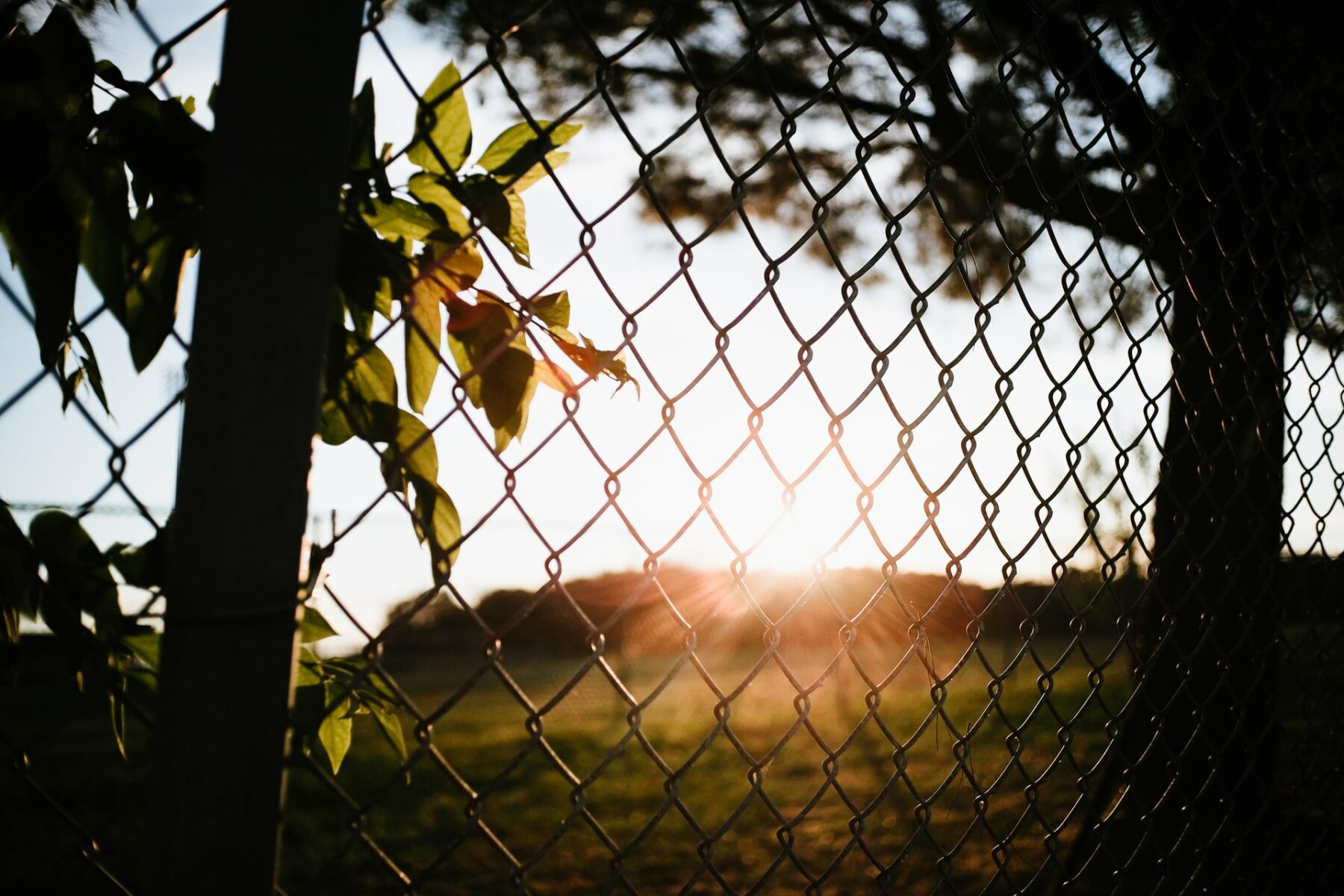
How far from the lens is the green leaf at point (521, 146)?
2.92 ft

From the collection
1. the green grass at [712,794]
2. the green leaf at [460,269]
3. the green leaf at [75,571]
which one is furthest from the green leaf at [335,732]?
the green leaf at [460,269]

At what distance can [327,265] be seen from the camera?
27.4 inches

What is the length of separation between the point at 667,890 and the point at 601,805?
1.92 m

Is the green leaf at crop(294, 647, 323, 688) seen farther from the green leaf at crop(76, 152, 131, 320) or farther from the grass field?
the green leaf at crop(76, 152, 131, 320)

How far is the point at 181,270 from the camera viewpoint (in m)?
0.84

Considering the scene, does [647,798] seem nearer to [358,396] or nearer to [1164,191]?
[1164,191]

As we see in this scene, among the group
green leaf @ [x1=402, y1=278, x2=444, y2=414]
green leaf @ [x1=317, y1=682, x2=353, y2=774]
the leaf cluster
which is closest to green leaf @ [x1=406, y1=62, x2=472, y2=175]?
green leaf @ [x1=402, y1=278, x2=444, y2=414]

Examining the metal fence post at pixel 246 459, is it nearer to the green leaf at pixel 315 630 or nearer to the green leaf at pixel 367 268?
the green leaf at pixel 367 268

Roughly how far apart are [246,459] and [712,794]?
20.0ft

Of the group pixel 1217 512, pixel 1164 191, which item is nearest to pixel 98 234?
pixel 1217 512

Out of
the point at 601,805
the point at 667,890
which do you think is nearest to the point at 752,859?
the point at 667,890

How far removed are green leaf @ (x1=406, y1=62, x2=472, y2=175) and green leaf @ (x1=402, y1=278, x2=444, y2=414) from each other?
0.40ft

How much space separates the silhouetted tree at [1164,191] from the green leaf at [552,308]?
0.17 metres

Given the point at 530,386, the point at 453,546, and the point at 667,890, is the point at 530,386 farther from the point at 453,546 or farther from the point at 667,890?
the point at 667,890
